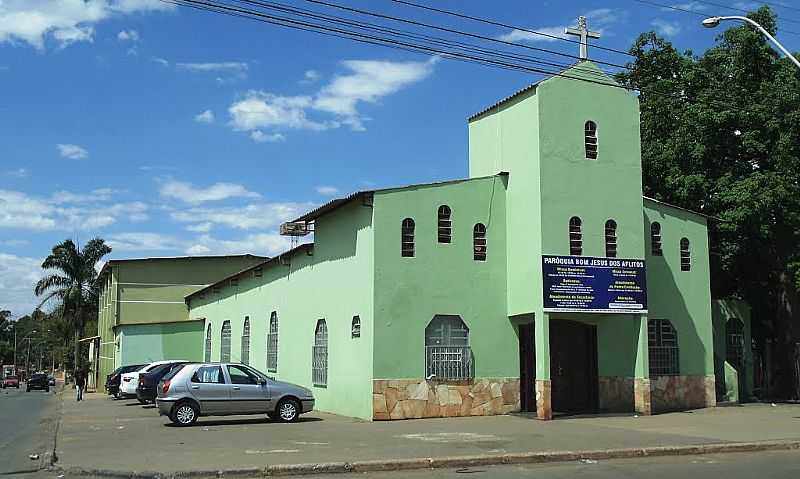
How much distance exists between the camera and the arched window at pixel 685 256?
80.7ft

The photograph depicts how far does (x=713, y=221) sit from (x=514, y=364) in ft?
30.7

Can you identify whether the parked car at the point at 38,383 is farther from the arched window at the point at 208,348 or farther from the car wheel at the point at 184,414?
the car wheel at the point at 184,414

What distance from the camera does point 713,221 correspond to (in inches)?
1061

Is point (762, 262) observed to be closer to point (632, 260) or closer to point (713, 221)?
point (713, 221)

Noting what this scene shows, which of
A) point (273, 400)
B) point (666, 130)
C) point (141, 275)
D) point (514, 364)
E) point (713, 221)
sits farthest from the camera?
point (141, 275)

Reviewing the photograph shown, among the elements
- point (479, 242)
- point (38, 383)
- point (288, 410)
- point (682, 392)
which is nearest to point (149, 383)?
point (288, 410)

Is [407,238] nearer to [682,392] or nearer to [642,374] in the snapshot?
[642,374]

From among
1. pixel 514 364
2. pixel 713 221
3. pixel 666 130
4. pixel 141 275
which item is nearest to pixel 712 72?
pixel 666 130

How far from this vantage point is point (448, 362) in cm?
2173

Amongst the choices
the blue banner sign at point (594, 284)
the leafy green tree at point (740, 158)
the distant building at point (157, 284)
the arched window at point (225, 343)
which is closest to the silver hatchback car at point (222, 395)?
the blue banner sign at point (594, 284)

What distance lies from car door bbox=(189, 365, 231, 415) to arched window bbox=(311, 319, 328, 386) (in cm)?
491

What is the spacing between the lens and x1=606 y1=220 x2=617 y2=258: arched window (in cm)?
2203

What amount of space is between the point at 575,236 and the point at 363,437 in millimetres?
8318

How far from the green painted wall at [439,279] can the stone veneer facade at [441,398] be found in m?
0.26
